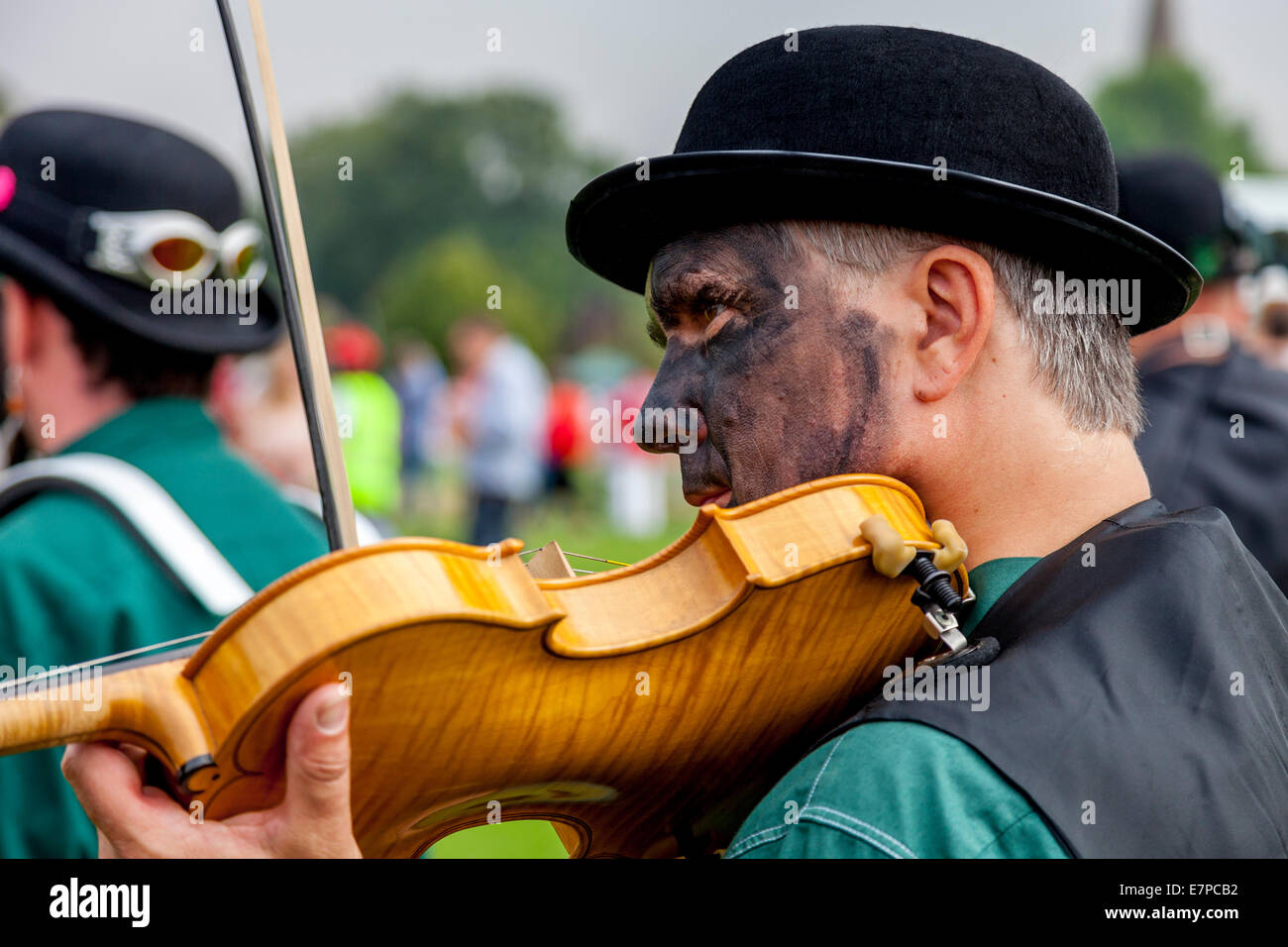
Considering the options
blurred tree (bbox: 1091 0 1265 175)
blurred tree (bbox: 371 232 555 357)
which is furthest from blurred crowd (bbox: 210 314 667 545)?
blurred tree (bbox: 1091 0 1265 175)

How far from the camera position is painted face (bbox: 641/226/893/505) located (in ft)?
5.73

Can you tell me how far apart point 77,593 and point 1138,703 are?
208 cm

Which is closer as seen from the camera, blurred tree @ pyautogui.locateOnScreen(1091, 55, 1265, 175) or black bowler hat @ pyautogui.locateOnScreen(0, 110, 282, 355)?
black bowler hat @ pyautogui.locateOnScreen(0, 110, 282, 355)

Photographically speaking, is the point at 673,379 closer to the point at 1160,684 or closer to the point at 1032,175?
the point at 1032,175

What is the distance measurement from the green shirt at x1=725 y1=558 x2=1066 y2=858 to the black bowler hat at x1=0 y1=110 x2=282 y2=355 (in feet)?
7.21

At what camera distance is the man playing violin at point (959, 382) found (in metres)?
1.48

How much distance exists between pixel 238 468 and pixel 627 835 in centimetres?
161

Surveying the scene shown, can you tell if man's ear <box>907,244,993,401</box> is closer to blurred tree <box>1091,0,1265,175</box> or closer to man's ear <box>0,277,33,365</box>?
man's ear <box>0,277,33,365</box>

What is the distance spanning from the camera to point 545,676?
4.99 feet

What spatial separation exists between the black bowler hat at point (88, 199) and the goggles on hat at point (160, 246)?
0.01 m

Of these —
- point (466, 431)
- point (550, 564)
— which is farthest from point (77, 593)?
point (466, 431)

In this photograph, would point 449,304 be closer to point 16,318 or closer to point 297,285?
point 16,318

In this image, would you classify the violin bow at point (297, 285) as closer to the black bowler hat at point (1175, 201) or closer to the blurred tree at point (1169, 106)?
the black bowler hat at point (1175, 201)
